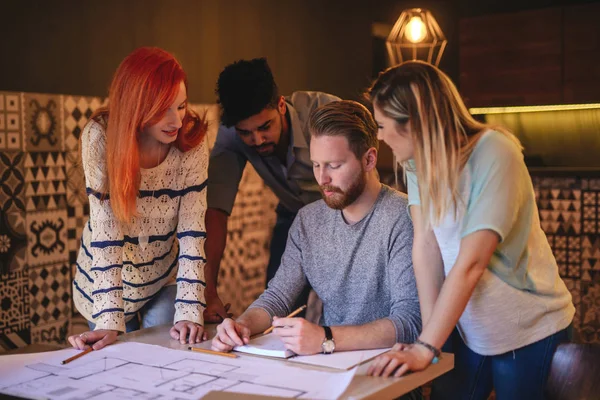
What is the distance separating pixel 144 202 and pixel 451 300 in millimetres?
999

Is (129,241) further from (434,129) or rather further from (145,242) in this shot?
(434,129)

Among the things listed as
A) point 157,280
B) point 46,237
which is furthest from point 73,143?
point 157,280

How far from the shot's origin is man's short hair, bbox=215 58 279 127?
2.71 meters

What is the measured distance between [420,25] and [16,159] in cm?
275

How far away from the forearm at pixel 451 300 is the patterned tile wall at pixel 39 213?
75.7 inches

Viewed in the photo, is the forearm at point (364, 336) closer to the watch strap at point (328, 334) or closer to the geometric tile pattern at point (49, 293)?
the watch strap at point (328, 334)

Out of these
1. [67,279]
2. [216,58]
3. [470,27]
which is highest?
[470,27]

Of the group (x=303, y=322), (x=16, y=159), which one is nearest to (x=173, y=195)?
(x=303, y=322)

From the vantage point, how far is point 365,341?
1916 millimetres

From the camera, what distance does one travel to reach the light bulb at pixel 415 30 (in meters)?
4.84

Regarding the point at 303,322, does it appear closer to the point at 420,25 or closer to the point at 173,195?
the point at 173,195

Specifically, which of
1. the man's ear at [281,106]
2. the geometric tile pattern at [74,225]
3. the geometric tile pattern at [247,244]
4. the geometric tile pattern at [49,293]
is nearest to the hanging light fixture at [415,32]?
the geometric tile pattern at [247,244]

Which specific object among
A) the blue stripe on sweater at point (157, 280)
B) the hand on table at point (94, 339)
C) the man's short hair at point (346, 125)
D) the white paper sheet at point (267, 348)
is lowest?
the white paper sheet at point (267, 348)

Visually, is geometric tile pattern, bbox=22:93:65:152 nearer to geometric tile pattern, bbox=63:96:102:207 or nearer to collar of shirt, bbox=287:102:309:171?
geometric tile pattern, bbox=63:96:102:207
